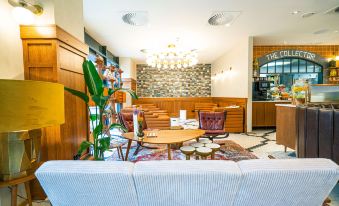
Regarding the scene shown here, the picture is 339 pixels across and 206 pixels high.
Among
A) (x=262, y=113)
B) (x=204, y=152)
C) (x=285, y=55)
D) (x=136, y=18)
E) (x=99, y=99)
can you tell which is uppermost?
(x=136, y=18)

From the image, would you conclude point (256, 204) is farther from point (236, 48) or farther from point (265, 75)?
point (265, 75)

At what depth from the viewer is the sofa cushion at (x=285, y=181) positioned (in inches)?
41.0

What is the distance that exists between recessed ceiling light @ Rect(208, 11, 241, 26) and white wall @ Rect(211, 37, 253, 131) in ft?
5.44

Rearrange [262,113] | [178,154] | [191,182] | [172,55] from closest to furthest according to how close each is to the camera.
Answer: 1. [191,182]
2. [178,154]
3. [172,55]
4. [262,113]

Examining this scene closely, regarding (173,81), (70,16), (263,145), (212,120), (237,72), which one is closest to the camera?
(70,16)

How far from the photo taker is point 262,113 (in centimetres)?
629

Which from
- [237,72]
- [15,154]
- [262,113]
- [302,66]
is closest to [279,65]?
[302,66]

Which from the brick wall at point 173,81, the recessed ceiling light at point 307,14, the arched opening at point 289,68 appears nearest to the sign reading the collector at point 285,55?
the arched opening at point 289,68

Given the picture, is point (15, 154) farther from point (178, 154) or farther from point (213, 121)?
point (213, 121)

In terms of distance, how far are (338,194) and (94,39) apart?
6.54m

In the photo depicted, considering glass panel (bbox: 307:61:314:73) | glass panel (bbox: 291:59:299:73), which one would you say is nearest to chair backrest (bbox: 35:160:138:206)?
glass panel (bbox: 291:59:299:73)

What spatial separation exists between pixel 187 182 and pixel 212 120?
339cm

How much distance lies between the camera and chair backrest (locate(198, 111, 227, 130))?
14.0ft

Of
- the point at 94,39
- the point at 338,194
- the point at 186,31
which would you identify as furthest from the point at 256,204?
the point at 94,39
